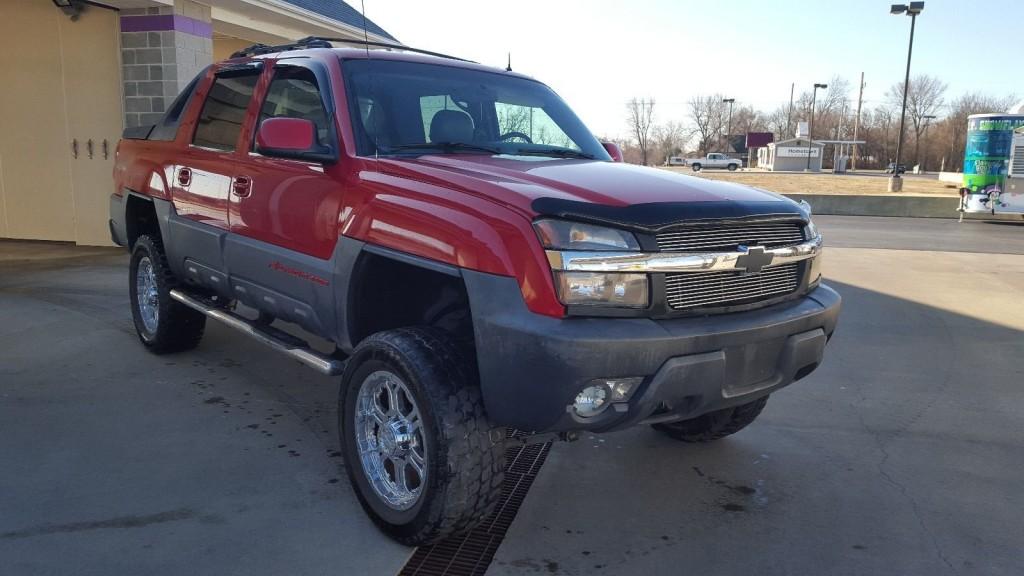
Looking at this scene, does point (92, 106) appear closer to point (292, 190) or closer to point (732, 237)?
point (292, 190)

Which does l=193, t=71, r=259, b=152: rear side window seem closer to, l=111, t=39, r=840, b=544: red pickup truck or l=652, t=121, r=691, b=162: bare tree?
l=111, t=39, r=840, b=544: red pickup truck

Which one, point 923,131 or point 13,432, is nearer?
point 13,432

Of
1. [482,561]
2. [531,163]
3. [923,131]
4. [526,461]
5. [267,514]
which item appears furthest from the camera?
[923,131]

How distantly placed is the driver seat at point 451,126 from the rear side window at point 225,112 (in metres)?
1.28

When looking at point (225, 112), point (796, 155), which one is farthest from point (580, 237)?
point (796, 155)

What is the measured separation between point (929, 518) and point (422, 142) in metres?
2.93

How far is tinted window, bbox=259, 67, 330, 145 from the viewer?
13.0ft

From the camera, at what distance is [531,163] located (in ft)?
11.9

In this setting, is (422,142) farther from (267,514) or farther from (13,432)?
(13,432)

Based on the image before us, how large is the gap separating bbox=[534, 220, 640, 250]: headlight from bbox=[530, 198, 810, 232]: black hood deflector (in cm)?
3

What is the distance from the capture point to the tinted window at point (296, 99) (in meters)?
3.95

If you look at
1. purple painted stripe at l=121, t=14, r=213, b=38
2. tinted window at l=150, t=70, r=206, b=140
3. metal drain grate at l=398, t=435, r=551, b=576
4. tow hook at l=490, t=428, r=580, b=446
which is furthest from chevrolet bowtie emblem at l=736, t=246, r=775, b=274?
purple painted stripe at l=121, t=14, r=213, b=38

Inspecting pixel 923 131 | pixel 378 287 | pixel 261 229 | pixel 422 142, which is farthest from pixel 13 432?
pixel 923 131

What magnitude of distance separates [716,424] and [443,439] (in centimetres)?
186
